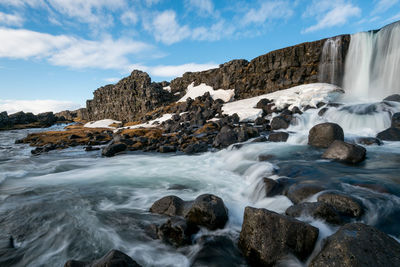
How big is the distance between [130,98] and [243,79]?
36.1 metres

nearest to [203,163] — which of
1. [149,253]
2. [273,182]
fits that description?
[273,182]

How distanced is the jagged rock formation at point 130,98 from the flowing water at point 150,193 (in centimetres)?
4380

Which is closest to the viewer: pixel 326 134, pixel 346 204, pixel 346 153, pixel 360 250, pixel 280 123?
pixel 360 250

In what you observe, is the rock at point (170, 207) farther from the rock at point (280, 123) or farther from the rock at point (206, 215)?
the rock at point (280, 123)

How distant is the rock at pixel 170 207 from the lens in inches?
226

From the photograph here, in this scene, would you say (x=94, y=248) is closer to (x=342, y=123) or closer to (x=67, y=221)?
(x=67, y=221)

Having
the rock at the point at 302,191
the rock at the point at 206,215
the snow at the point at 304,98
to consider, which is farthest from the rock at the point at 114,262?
the snow at the point at 304,98

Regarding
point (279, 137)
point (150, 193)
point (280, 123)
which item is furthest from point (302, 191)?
point (280, 123)

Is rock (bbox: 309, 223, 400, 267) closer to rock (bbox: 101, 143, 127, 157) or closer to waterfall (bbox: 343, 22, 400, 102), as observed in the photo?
rock (bbox: 101, 143, 127, 157)

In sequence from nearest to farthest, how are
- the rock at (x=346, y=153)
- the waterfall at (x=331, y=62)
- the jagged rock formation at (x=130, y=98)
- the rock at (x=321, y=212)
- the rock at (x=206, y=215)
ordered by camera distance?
1. the rock at (x=321, y=212)
2. the rock at (x=206, y=215)
3. the rock at (x=346, y=153)
4. the waterfall at (x=331, y=62)
5. the jagged rock formation at (x=130, y=98)

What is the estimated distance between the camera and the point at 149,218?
593cm

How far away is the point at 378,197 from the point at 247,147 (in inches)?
343

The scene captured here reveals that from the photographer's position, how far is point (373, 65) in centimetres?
2559

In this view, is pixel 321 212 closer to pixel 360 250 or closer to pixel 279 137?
pixel 360 250
